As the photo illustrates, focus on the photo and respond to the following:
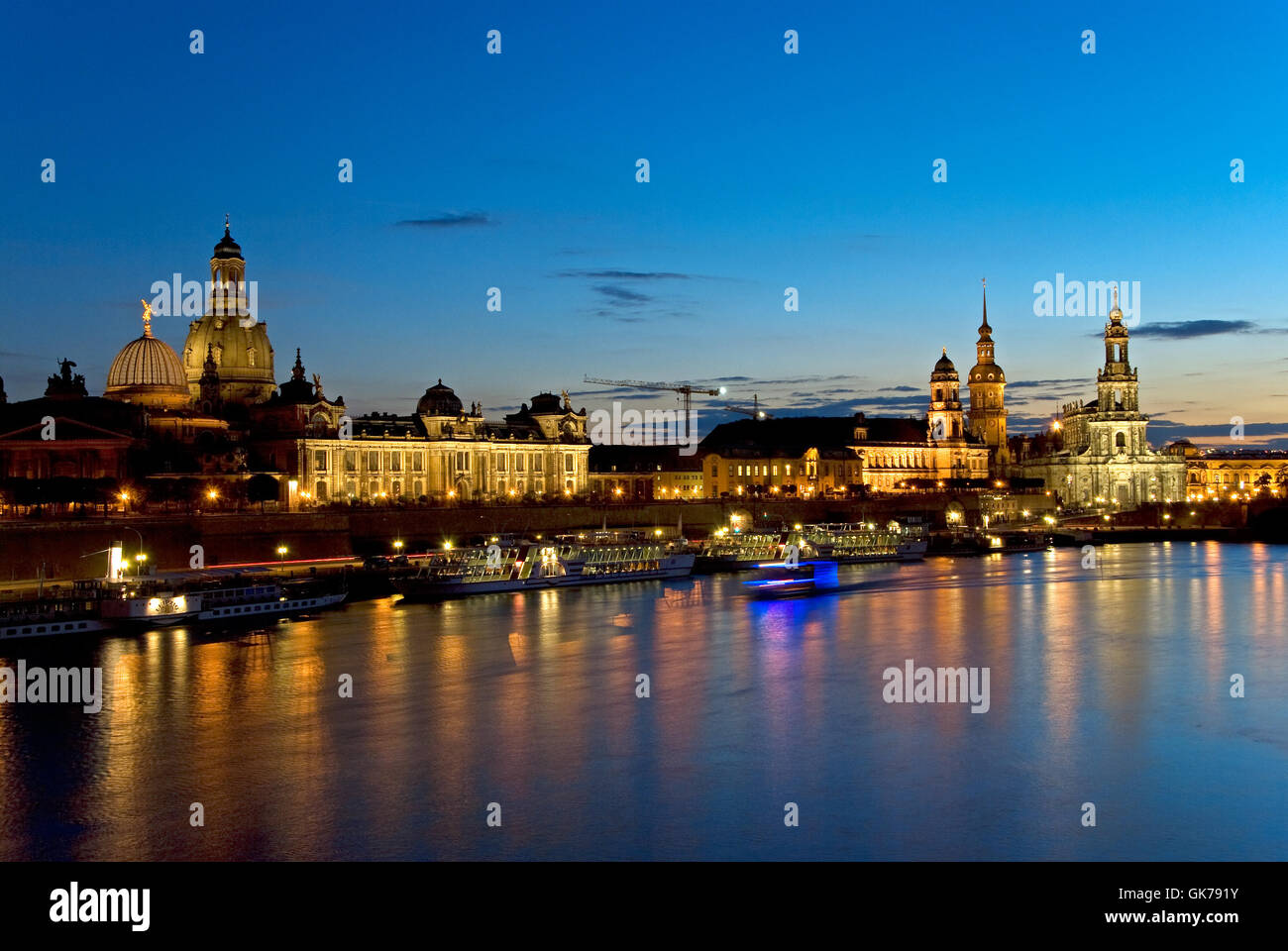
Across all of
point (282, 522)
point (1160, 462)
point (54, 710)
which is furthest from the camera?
point (1160, 462)

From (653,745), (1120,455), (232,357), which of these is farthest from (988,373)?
(653,745)

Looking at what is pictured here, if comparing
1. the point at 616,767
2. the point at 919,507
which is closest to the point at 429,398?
the point at 919,507

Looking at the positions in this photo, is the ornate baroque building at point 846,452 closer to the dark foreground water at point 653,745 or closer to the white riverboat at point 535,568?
the white riverboat at point 535,568

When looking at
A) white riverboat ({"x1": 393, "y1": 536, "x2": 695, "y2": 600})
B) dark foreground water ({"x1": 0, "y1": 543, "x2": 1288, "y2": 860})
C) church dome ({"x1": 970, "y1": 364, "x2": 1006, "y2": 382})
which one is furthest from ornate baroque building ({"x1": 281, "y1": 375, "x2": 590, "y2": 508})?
church dome ({"x1": 970, "y1": 364, "x2": 1006, "y2": 382})

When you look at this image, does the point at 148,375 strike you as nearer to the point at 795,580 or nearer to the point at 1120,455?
the point at 795,580

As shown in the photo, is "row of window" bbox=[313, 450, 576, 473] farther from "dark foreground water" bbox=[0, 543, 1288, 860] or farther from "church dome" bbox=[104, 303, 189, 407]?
"dark foreground water" bbox=[0, 543, 1288, 860]

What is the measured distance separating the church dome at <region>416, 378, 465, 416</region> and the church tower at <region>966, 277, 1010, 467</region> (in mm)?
74743

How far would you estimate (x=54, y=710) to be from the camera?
98.8 ft

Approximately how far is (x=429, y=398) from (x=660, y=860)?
256 feet

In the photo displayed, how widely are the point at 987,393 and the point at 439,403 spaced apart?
260 feet

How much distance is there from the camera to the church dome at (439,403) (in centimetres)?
9450

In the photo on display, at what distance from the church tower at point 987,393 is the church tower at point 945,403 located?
723cm

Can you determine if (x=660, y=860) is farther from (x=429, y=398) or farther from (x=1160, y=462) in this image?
(x=1160, y=462)

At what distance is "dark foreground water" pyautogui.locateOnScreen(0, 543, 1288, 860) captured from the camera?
69.5ft
